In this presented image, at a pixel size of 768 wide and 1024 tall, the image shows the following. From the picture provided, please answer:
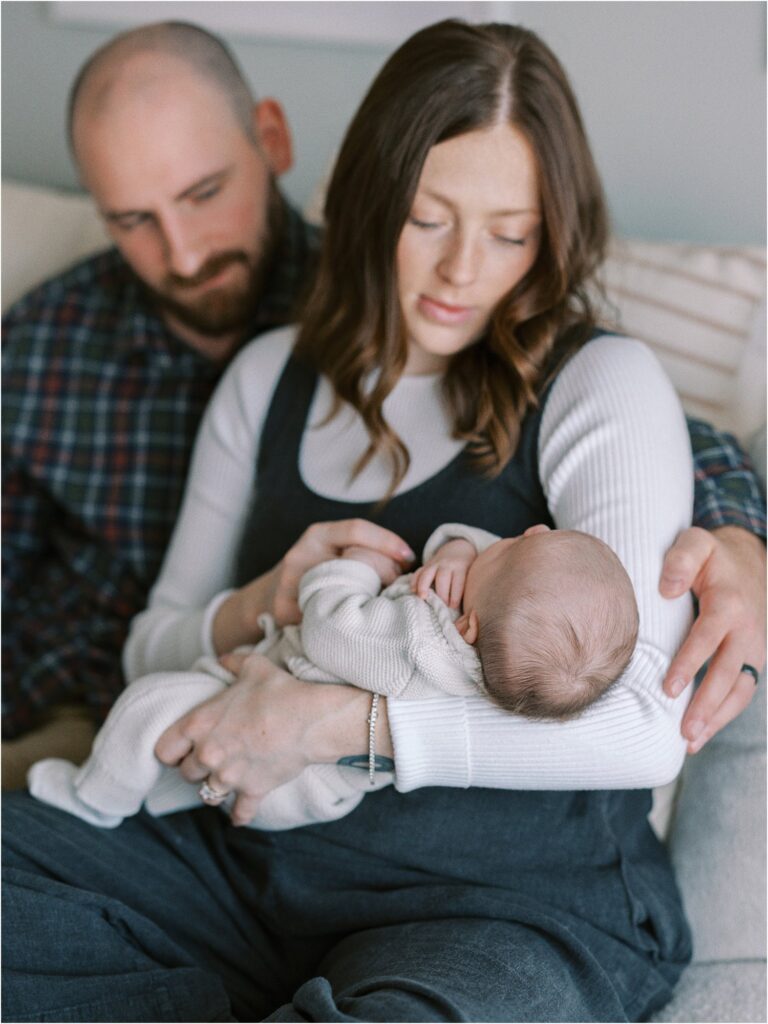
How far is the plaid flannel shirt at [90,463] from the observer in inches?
70.6

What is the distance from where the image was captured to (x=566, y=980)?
3.44 ft

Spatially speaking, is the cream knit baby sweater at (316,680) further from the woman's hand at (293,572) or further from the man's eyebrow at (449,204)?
the man's eyebrow at (449,204)

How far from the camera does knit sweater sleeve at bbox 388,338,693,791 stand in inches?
42.8

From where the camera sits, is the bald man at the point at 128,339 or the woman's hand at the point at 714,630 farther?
the bald man at the point at 128,339

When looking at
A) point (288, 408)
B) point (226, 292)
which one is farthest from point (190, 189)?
point (288, 408)

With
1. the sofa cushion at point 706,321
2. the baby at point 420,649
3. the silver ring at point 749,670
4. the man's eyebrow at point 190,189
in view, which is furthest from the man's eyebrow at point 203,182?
the silver ring at point 749,670

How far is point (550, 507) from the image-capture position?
125 centimetres

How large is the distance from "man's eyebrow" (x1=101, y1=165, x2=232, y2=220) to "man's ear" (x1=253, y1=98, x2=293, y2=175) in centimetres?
14

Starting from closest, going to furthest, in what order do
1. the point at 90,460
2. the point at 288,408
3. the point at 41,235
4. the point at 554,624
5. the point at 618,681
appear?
the point at 554,624 < the point at 618,681 < the point at 288,408 < the point at 90,460 < the point at 41,235

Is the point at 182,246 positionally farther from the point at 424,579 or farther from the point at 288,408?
the point at 424,579

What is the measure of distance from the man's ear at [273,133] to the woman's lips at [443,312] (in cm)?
67

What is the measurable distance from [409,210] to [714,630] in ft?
1.97

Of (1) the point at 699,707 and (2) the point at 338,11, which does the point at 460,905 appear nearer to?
(1) the point at 699,707

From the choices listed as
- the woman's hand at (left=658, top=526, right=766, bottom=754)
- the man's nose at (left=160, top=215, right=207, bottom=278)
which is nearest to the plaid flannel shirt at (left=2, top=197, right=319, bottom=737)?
the man's nose at (left=160, top=215, right=207, bottom=278)
